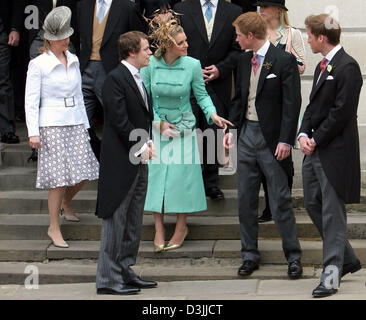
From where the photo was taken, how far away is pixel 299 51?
855 centimetres

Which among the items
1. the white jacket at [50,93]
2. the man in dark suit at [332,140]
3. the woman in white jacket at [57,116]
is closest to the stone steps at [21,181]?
the woman in white jacket at [57,116]

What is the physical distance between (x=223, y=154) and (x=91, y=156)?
1.22m

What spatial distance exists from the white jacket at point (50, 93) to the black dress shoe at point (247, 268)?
1913mm

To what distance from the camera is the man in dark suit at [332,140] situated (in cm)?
718

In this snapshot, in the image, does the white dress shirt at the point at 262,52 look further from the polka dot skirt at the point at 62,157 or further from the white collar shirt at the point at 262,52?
the polka dot skirt at the point at 62,157

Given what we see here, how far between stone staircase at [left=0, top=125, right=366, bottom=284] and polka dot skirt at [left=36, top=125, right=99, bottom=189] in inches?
19.8

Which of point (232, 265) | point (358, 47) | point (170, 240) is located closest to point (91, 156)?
point (170, 240)

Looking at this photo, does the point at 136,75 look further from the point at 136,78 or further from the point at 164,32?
the point at 164,32

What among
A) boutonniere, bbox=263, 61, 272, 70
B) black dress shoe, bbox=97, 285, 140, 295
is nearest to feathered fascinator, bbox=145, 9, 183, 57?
boutonniere, bbox=263, 61, 272, 70

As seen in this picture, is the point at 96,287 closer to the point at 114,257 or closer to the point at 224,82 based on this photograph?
the point at 114,257

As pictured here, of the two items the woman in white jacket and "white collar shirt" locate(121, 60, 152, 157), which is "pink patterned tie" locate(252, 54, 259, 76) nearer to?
"white collar shirt" locate(121, 60, 152, 157)

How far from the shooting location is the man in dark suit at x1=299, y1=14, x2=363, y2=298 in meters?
7.18

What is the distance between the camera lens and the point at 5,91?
34.1ft

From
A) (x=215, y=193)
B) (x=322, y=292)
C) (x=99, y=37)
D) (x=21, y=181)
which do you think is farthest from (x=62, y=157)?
(x=322, y=292)
